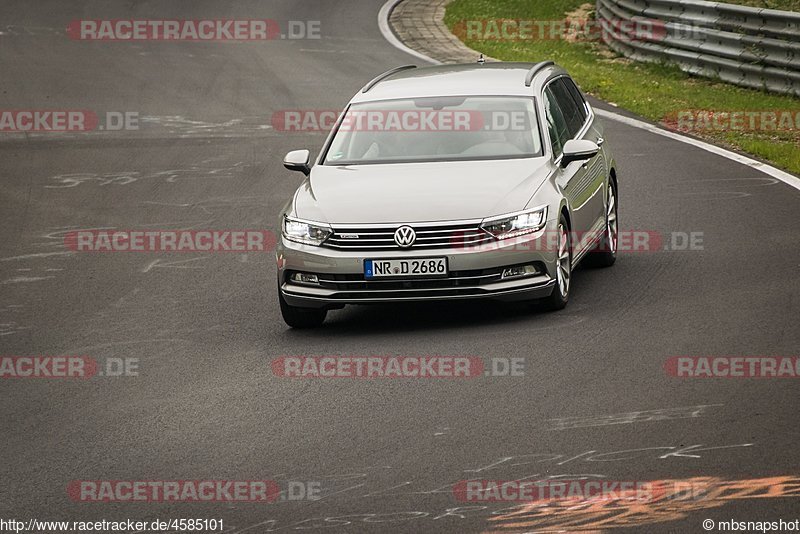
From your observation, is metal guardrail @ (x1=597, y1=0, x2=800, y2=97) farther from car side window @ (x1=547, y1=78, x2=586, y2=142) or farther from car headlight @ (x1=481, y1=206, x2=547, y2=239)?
car headlight @ (x1=481, y1=206, x2=547, y2=239)

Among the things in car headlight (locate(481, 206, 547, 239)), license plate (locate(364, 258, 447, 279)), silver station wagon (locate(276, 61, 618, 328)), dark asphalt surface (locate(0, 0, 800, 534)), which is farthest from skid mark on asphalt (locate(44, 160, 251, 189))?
car headlight (locate(481, 206, 547, 239))

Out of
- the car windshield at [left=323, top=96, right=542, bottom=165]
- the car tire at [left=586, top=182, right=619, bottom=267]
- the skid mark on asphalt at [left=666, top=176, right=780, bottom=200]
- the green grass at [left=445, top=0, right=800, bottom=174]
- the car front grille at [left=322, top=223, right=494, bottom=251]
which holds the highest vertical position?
the car windshield at [left=323, top=96, right=542, bottom=165]

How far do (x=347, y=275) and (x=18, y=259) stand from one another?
4553 millimetres

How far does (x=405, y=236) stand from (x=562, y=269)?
131 cm

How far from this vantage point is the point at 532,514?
21.1 feet

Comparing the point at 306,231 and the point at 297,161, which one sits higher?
the point at 297,161

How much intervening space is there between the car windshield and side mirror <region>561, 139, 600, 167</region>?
0.22 metres

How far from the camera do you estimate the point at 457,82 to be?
39.4 ft

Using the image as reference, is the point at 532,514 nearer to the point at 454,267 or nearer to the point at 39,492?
the point at 39,492

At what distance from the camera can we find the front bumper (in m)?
10.1

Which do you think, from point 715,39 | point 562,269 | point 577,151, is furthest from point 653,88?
point 562,269

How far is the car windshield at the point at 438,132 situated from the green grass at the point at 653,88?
6259mm

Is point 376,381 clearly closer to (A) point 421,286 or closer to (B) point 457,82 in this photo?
(A) point 421,286

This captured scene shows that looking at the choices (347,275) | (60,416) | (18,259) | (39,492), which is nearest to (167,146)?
(18,259)
